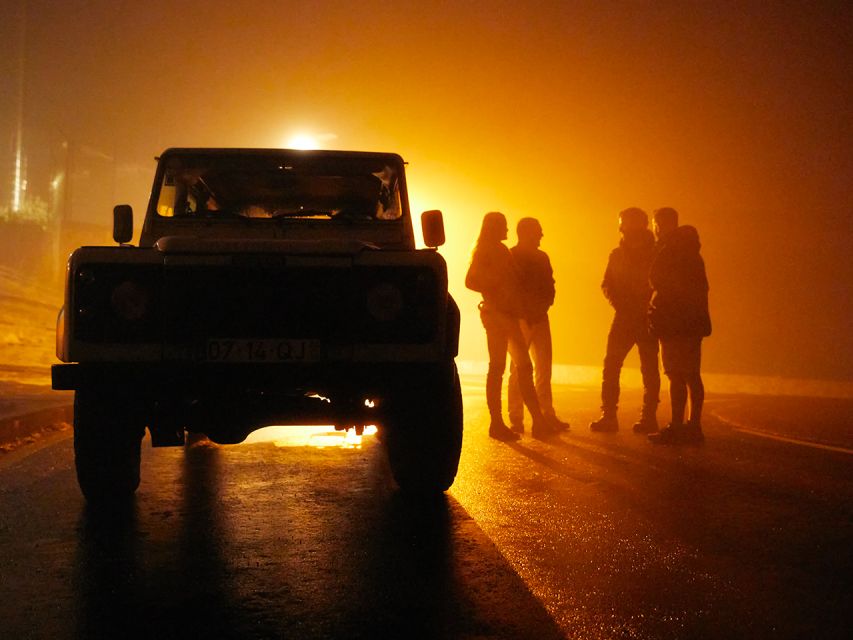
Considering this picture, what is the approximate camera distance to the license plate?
4.38 metres

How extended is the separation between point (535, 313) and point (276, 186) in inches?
157

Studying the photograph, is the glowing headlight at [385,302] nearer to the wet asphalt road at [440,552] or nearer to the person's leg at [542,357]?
the wet asphalt road at [440,552]

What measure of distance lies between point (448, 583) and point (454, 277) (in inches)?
2356

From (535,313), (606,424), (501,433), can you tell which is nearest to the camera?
(501,433)

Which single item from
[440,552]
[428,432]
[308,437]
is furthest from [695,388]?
[440,552]

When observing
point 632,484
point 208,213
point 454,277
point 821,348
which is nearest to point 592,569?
point 632,484

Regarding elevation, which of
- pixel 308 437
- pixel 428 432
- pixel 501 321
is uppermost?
pixel 501 321

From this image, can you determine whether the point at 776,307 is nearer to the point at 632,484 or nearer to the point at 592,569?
the point at 632,484

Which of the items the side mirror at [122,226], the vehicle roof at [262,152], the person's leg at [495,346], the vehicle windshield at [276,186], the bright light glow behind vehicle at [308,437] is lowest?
the bright light glow behind vehicle at [308,437]

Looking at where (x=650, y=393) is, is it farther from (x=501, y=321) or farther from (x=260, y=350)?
(x=260, y=350)

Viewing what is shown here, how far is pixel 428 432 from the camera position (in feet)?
16.5

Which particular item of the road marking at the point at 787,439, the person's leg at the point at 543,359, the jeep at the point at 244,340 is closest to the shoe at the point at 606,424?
the person's leg at the point at 543,359

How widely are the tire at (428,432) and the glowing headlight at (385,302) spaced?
0.37m

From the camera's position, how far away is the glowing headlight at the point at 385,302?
455 centimetres
